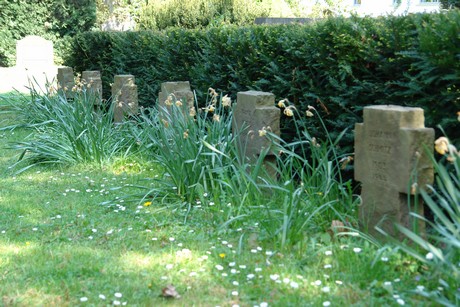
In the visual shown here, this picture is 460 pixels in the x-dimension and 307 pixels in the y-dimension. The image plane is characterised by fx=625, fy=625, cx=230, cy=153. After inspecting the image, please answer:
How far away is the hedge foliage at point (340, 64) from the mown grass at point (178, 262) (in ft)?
4.31

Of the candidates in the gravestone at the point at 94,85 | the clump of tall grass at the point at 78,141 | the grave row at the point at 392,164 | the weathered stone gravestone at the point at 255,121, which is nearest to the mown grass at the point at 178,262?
the grave row at the point at 392,164

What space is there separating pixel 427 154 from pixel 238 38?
399cm

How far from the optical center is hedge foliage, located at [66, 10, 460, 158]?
4.54 meters

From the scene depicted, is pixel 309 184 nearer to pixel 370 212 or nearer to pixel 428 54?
pixel 370 212

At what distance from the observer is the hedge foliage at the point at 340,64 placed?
14.9ft

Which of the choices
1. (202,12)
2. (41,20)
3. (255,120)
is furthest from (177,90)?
(41,20)

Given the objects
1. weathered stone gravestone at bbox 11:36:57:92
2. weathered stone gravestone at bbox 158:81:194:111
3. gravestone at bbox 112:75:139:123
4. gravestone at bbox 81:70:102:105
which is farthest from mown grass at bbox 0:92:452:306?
weathered stone gravestone at bbox 11:36:57:92

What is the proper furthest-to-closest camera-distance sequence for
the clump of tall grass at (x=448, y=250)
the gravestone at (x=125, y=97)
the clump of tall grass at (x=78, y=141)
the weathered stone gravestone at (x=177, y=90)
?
the gravestone at (x=125, y=97), the clump of tall grass at (x=78, y=141), the weathered stone gravestone at (x=177, y=90), the clump of tall grass at (x=448, y=250)

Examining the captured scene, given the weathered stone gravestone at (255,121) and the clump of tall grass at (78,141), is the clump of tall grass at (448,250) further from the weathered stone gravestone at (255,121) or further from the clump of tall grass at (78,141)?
the clump of tall grass at (78,141)

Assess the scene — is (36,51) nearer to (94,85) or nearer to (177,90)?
(94,85)

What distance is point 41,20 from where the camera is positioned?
24266mm

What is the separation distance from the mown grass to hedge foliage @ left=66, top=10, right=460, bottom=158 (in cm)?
131

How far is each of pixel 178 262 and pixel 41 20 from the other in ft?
72.4

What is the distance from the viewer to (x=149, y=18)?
19234 millimetres
